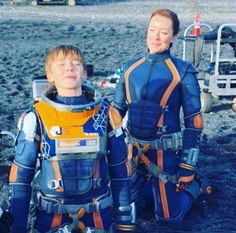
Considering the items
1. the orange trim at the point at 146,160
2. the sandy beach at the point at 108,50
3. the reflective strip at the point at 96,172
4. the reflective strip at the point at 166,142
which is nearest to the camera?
the reflective strip at the point at 96,172

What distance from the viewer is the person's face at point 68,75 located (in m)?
3.01

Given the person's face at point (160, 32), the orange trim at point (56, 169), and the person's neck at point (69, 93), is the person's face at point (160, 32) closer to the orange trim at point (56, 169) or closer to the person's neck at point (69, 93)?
the person's neck at point (69, 93)

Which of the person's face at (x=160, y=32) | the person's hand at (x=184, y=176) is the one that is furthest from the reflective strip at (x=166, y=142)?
the person's face at (x=160, y=32)

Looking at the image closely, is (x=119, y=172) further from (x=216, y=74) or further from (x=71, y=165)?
(x=216, y=74)

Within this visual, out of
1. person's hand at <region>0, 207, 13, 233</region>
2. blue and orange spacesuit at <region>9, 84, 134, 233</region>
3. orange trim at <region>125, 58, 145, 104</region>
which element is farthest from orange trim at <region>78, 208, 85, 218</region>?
orange trim at <region>125, 58, 145, 104</region>

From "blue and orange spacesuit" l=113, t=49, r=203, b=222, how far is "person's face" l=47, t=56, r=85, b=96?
155 centimetres

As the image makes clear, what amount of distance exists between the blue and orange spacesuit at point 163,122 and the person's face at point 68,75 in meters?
1.55

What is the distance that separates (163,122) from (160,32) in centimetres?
80

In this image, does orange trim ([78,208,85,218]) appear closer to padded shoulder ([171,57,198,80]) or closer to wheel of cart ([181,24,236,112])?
padded shoulder ([171,57,198,80])

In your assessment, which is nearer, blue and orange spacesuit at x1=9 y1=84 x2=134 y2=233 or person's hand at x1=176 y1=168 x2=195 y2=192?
blue and orange spacesuit at x1=9 y1=84 x2=134 y2=233

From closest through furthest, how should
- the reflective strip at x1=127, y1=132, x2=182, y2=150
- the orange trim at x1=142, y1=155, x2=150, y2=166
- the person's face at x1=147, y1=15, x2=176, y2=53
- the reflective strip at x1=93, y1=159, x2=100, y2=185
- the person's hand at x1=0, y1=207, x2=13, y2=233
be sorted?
1. the person's hand at x1=0, y1=207, x2=13, y2=233
2. the reflective strip at x1=93, y1=159, x2=100, y2=185
3. the person's face at x1=147, y1=15, x2=176, y2=53
4. the reflective strip at x1=127, y1=132, x2=182, y2=150
5. the orange trim at x1=142, y1=155, x2=150, y2=166

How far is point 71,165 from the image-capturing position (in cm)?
308

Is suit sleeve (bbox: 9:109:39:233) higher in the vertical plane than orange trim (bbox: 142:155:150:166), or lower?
higher

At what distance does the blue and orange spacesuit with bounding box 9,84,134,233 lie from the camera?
3035 millimetres
